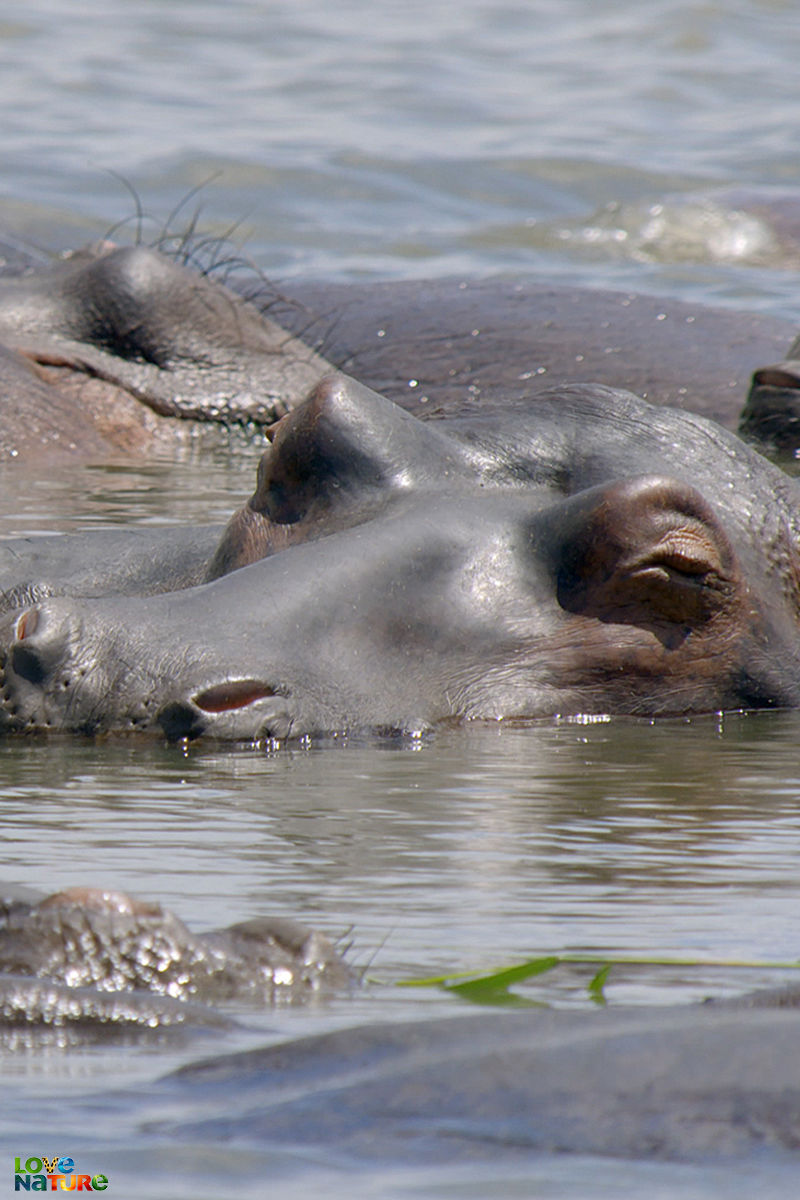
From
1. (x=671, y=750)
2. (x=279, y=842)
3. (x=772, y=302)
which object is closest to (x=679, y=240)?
(x=772, y=302)

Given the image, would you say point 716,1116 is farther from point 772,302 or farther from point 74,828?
point 772,302

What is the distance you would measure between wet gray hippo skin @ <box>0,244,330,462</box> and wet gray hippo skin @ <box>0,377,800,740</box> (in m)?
4.07

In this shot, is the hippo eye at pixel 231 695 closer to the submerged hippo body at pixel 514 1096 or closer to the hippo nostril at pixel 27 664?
the hippo nostril at pixel 27 664

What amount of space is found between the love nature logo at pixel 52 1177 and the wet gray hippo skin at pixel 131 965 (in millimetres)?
299

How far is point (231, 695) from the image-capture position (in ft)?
12.3

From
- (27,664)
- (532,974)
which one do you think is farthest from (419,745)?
(532,974)

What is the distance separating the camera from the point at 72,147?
18.0 metres

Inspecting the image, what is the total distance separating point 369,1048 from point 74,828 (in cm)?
115

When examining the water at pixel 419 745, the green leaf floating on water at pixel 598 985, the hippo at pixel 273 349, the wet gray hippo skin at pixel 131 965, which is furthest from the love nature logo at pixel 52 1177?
the hippo at pixel 273 349

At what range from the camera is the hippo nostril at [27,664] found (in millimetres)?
3645

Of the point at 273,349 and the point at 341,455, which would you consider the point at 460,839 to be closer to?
the point at 341,455

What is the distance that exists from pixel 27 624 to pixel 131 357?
534cm

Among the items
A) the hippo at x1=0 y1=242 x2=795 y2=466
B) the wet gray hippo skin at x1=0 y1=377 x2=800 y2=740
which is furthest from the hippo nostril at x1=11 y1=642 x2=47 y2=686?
the hippo at x1=0 y1=242 x2=795 y2=466

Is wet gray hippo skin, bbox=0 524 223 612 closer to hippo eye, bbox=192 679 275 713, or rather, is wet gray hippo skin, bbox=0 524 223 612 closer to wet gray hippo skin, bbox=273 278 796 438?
hippo eye, bbox=192 679 275 713
